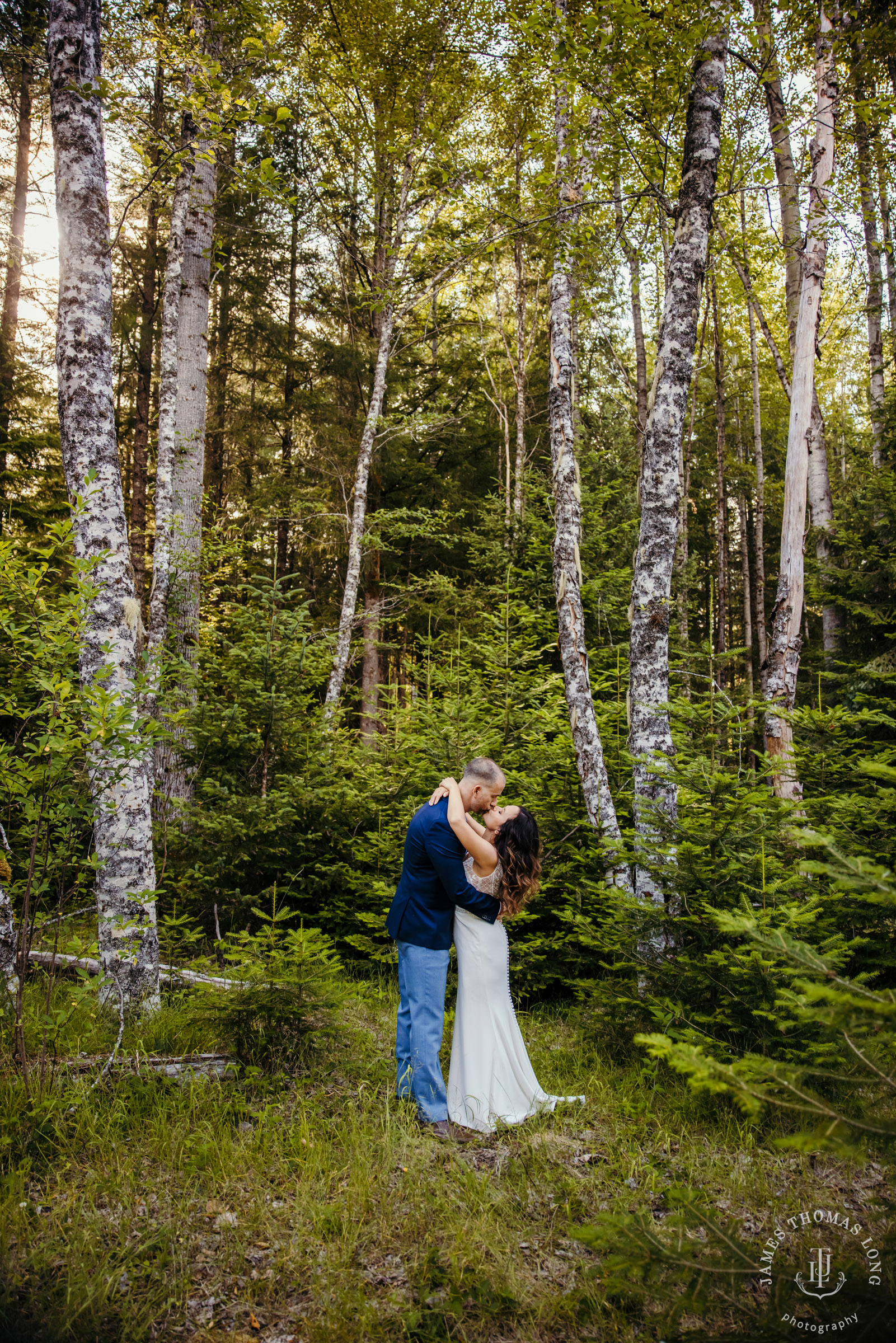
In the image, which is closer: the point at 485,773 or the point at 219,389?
the point at 485,773

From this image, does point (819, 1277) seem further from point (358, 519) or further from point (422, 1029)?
point (358, 519)

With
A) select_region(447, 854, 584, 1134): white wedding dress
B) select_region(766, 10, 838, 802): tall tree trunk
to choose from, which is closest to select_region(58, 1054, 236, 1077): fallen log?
select_region(447, 854, 584, 1134): white wedding dress

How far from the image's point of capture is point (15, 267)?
13.9 metres

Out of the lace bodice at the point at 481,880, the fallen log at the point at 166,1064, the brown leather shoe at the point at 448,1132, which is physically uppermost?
the lace bodice at the point at 481,880

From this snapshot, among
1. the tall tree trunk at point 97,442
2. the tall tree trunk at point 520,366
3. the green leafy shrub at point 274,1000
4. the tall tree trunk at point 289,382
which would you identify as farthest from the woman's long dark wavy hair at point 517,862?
the tall tree trunk at point 289,382

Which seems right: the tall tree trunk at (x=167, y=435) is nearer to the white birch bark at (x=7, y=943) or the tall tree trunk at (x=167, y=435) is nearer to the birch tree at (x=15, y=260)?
the white birch bark at (x=7, y=943)

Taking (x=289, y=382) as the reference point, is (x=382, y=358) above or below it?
below

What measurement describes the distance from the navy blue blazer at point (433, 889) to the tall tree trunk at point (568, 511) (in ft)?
5.89

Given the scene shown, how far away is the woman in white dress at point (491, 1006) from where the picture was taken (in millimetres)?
4152

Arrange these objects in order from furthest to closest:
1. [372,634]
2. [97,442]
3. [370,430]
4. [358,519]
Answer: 1. [372,634]
2. [370,430]
3. [358,519]
4. [97,442]

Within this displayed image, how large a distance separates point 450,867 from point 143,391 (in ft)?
44.5

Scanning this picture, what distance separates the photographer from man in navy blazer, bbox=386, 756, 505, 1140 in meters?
4.00

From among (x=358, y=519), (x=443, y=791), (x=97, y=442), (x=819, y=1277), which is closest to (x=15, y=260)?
(x=358, y=519)

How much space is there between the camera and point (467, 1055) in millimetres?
4203
